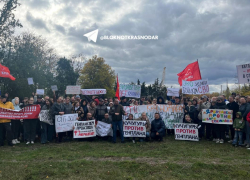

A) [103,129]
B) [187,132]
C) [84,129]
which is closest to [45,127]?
[84,129]

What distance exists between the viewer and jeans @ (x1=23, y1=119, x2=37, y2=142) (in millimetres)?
10227

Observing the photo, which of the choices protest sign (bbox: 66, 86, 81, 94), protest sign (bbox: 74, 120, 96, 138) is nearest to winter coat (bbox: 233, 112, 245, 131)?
protest sign (bbox: 74, 120, 96, 138)

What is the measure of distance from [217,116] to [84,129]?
6.45m

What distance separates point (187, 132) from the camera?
10445 mm

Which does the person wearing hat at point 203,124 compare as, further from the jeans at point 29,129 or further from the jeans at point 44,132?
the jeans at point 29,129

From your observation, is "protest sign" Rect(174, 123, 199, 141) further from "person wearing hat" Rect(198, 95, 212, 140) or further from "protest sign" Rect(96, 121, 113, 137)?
"protest sign" Rect(96, 121, 113, 137)

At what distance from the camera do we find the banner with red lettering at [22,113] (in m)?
9.57

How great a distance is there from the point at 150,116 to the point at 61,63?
43.9 m

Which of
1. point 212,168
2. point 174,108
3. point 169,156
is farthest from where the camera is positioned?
point 174,108

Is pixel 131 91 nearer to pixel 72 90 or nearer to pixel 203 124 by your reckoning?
pixel 72 90

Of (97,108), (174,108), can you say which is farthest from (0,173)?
(174,108)

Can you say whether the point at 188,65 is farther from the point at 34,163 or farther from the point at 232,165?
the point at 34,163

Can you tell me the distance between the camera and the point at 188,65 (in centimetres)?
1351

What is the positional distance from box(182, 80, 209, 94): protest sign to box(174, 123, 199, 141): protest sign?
9.78 ft
